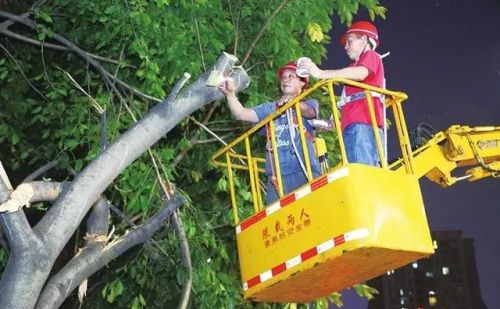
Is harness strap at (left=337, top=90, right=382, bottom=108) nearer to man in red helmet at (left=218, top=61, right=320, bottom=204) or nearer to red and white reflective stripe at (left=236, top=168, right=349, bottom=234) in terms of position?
man in red helmet at (left=218, top=61, right=320, bottom=204)

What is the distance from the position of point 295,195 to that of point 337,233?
54 centimetres

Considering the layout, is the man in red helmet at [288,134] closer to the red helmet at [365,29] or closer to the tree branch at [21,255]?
the red helmet at [365,29]

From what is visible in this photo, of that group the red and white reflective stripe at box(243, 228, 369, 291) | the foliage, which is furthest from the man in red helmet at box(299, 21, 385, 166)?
the foliage

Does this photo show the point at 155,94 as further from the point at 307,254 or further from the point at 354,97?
the point at 307,254

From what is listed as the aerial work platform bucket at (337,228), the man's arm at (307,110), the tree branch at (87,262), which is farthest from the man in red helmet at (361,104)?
the tree branch at (87,262)

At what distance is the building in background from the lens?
87.4 metres

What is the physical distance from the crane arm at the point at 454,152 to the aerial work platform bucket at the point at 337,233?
2.84 m

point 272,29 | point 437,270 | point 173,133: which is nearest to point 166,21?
point 272,29

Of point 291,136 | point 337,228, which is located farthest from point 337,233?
point 291,136

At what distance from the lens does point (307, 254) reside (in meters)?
4.60

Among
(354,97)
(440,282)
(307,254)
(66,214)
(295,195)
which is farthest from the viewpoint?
(440,282)

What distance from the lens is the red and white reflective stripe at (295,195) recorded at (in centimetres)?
447

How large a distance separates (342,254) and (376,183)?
2.02 ft

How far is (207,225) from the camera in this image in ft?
22.5
